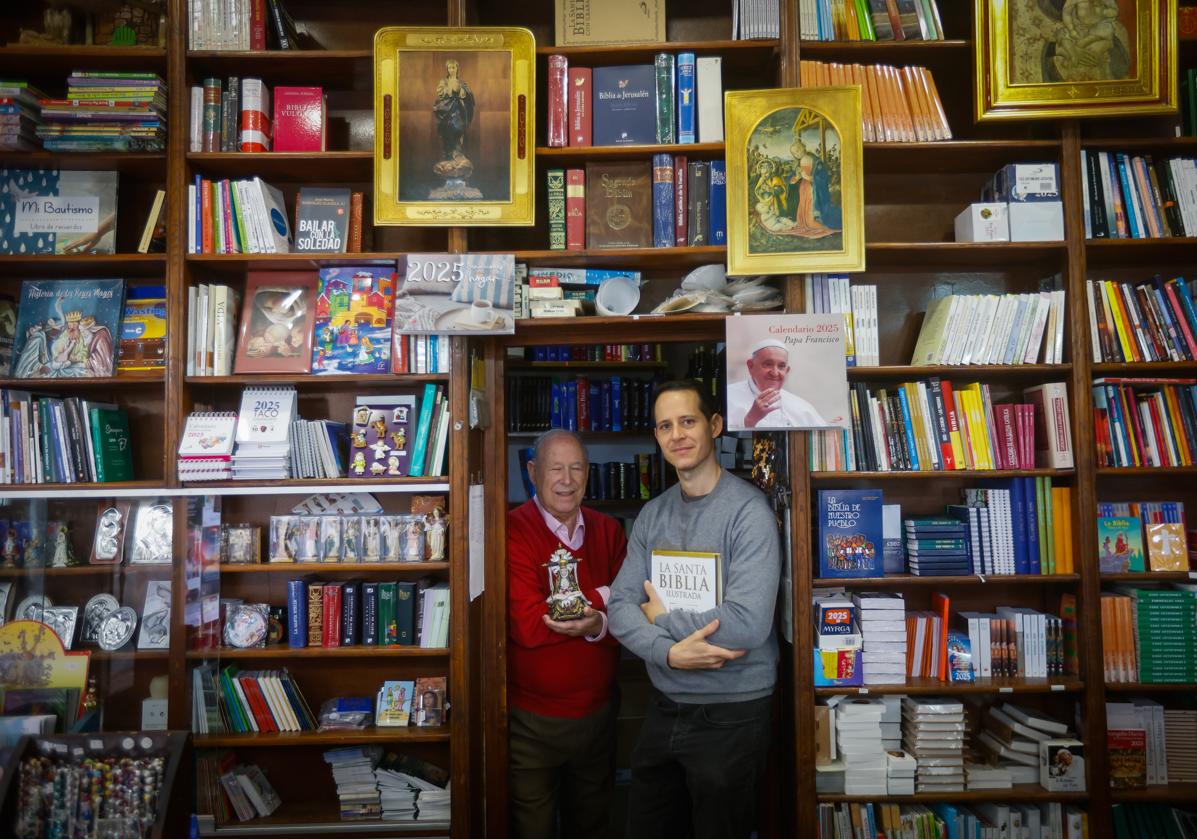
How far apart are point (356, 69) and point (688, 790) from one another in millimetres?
2862

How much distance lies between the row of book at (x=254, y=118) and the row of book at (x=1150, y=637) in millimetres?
3390

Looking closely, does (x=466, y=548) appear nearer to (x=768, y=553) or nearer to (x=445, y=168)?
(x=768, y=553)

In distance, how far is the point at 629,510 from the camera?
15.6 ft

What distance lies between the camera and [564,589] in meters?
2.85

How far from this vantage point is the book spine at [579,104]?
2791 millimetres

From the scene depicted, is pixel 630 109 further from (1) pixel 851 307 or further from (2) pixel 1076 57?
(2) pixel 1076 57

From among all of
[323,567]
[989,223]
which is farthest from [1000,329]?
[323,567]

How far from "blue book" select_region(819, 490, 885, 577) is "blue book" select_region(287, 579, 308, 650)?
1902mm

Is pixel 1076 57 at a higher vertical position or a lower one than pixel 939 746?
higher

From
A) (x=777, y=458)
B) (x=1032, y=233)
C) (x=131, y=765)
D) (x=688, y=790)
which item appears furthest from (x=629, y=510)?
(x=131, y=765)

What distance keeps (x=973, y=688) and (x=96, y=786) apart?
8.88ft

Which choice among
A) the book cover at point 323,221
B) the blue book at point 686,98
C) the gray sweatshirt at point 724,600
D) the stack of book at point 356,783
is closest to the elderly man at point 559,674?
the gray sweatshirt at point 724,600

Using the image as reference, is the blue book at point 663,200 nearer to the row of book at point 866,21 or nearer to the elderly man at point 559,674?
the row of book at point 866,21

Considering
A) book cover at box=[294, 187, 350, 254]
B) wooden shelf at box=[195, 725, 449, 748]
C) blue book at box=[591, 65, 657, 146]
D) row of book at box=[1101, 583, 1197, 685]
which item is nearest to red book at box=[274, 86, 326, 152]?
book cover at box=[294, 187, 350, 254]
